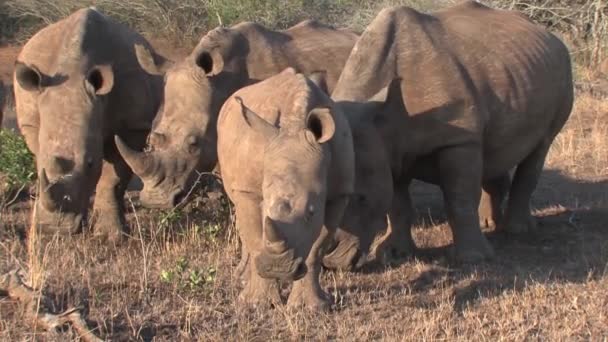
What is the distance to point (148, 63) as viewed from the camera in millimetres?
9391

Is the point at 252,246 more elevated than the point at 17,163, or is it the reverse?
the point at 252,246

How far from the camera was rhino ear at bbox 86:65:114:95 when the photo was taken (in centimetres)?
894

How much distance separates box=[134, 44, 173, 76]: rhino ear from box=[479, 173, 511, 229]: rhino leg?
3.28 meters

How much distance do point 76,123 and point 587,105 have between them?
9765mm

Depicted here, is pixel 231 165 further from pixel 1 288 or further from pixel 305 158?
pixel 1 288

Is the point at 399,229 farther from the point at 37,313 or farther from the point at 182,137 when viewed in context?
the point at 37,313

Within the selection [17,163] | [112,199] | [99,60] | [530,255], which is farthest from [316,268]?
[17,163]

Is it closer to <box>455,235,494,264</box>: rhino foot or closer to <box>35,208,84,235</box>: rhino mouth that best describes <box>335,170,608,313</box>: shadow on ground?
<box>455,235,494,264</box>: rhino foot

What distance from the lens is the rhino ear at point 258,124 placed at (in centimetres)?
649

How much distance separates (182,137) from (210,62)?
700 millimetres

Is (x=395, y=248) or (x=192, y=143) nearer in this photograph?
(x=192, y=143)

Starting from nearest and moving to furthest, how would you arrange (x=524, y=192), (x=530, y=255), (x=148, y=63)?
(x=530, y=255), (x=148, y=63), (x=524, y=192)

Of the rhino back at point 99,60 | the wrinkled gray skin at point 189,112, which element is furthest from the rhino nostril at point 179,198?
the rhino back at point 99,60

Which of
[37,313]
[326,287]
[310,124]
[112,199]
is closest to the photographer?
[37,313]
